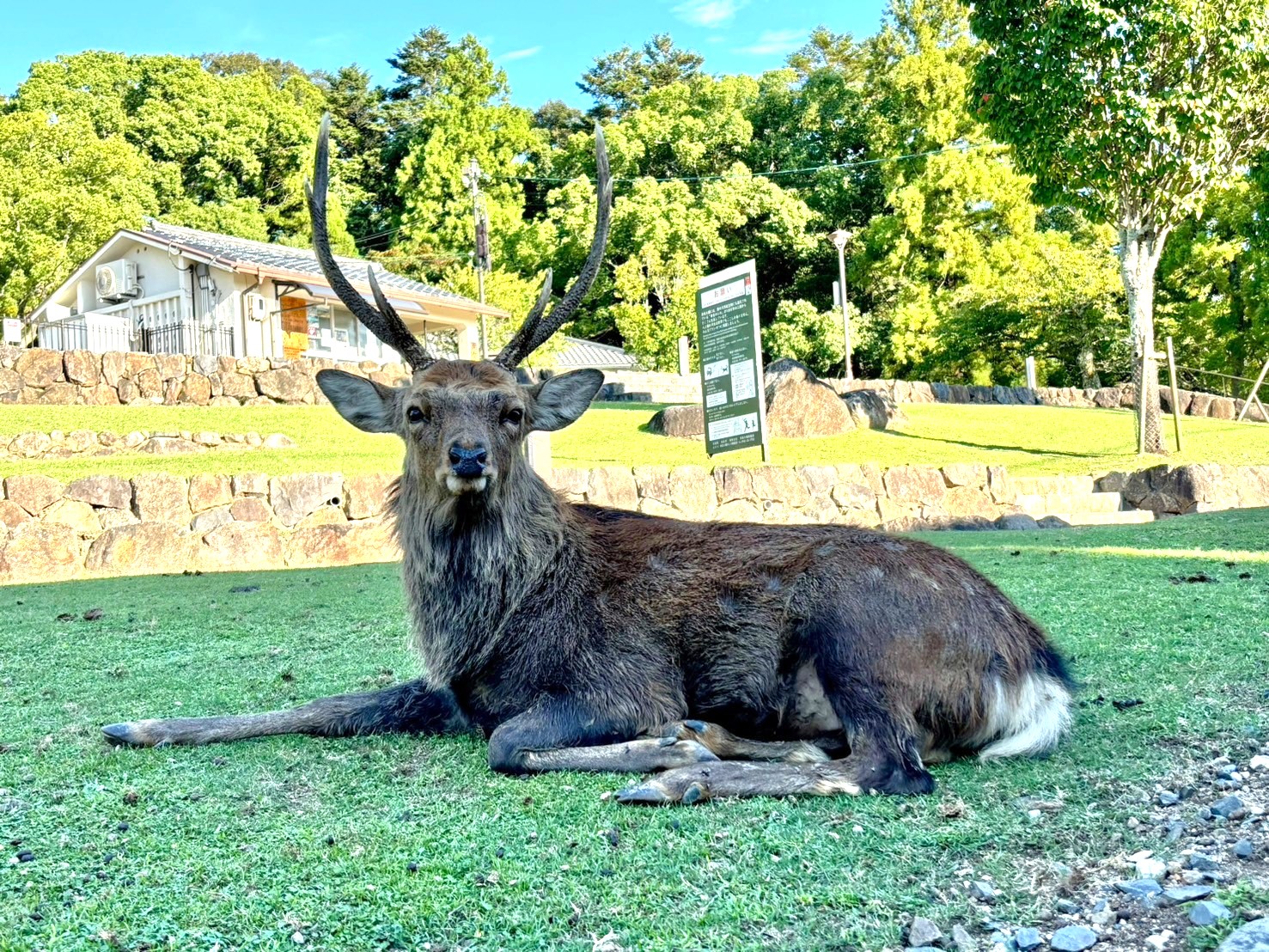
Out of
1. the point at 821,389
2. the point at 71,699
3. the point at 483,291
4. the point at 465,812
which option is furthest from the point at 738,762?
the point at 483,291

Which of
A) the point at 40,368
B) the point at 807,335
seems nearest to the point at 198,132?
the point at 807,335

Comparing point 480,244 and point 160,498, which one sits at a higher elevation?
point 480,244

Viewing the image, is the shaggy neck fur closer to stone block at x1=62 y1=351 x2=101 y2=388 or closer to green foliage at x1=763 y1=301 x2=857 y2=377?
stone block at x1=62 y1=351 x2=101 y2=388

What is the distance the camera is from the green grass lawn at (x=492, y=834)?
2207mm

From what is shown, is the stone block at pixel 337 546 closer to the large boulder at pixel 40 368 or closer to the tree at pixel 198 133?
the large boulder at pixel 40 368

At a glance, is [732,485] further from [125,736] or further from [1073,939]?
[1073,939]

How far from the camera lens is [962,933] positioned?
6.86 feet

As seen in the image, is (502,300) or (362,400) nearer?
(362,400)

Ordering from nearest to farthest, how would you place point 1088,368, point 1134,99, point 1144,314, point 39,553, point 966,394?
1. point 39,553
2. point 1134,99
3. point 1144,314
4. point 966,394
5. point 1088,368

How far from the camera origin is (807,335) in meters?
34.4

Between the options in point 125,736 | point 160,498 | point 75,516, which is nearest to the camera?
point 125,736

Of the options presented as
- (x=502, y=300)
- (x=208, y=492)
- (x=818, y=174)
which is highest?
(x=818, y=174)

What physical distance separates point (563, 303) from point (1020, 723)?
2574 mm

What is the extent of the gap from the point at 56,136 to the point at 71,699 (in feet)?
103
